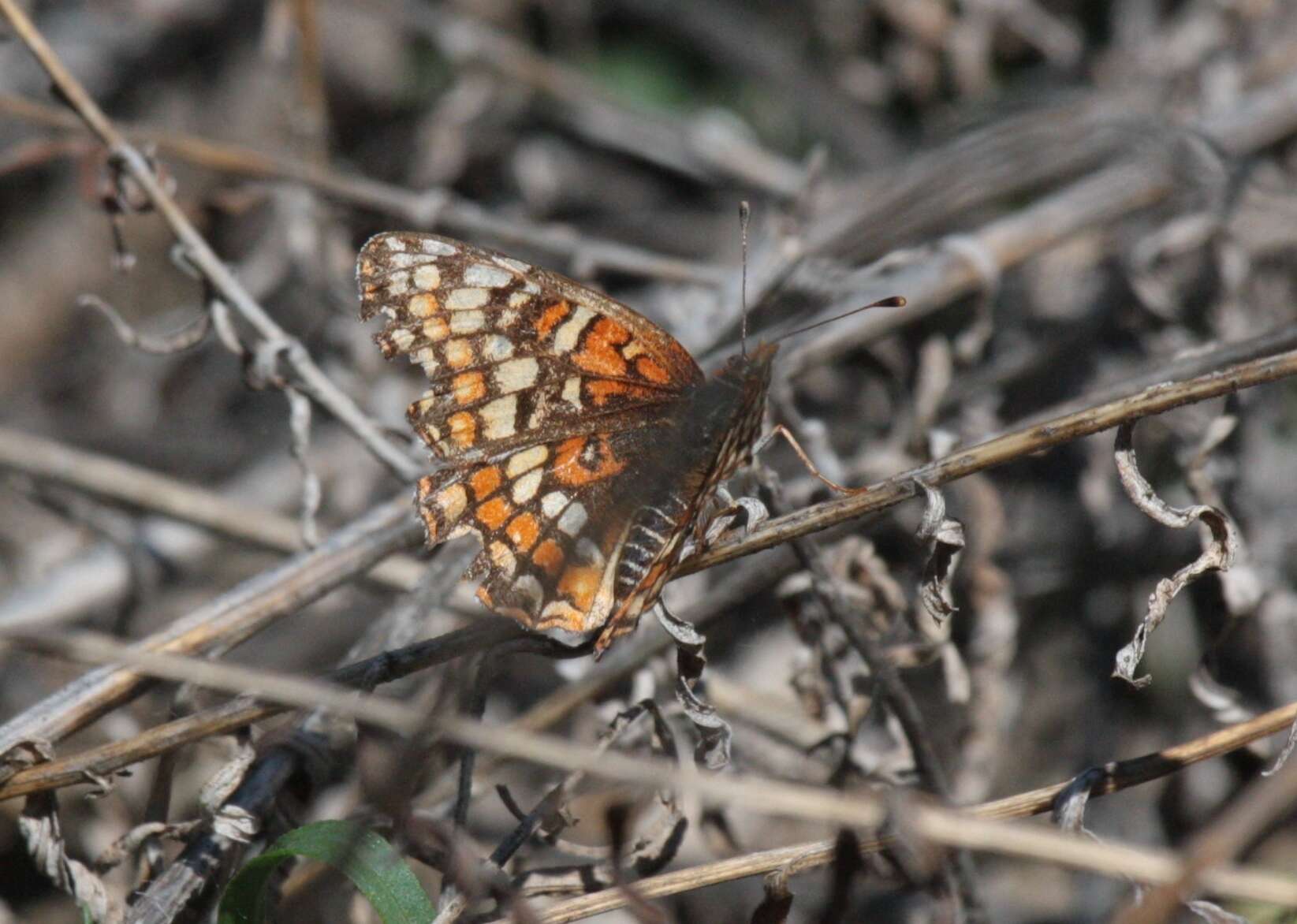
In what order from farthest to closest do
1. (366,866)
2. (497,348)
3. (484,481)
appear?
1. (497,348)
2. (484,481)
3. (366,866)

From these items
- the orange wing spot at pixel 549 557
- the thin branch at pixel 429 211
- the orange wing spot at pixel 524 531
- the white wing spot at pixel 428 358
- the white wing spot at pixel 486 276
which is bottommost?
the orange wing spot at pixel 549 557

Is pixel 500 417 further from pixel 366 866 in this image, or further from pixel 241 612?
pixel 366 866

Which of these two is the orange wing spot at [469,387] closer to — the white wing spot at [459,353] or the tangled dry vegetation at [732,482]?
the white wing spot at [459,353]

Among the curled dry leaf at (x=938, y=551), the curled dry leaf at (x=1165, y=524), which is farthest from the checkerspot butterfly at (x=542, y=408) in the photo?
the curled dry leaf at (x=1165, y=524)

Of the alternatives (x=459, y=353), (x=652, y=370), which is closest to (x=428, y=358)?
(x=459, y=353)

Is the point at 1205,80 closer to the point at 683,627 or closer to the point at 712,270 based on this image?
the point at 712,270
